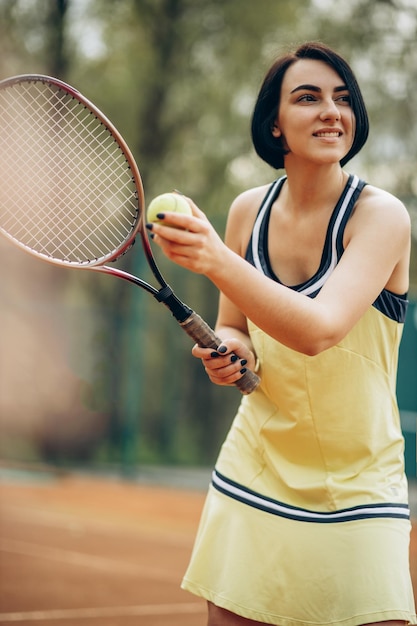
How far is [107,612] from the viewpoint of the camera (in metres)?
4.85

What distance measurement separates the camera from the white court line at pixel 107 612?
183 inches

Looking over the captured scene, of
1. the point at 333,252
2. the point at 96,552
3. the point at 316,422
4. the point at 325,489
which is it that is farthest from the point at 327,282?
the point at 96,552

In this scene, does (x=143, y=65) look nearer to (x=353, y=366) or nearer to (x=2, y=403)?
(x=2, y=403)

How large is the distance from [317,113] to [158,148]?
1302 centimetres

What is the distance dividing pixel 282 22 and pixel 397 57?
5.86ft

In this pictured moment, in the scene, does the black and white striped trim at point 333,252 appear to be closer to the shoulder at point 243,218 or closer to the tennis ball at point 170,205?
the shoulder at point 243,218

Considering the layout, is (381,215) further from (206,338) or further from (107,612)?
(107,612)

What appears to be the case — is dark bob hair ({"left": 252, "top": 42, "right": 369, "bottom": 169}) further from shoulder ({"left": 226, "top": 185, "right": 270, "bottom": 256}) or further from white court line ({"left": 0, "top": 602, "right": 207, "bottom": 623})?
white court line ({"left": 0, "top": 602, "right": 207, "bottom": 623})

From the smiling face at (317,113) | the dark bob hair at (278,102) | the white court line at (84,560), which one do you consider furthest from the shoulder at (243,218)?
the white court line at (84,560)


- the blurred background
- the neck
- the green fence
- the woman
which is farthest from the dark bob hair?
the blurred background

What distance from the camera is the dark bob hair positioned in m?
2.31

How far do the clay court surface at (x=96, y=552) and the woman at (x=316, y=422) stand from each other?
2.40 metres

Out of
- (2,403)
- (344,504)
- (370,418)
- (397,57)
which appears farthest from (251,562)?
(397,57)

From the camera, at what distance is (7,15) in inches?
568
